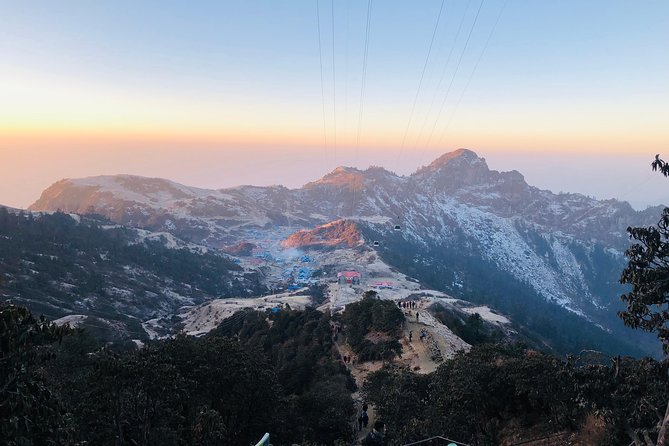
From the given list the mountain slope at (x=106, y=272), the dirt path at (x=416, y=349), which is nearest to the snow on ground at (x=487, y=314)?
the dirt path at (x=416, y=349)

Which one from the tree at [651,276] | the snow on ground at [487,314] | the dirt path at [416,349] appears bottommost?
the snow on ground at [487,314]

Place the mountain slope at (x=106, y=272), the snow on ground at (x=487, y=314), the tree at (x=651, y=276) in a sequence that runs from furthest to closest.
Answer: the snow on ground at (x=487, y=314) → the mountain slope at (x=106, y=272) → the tree at (x=651, y=276)

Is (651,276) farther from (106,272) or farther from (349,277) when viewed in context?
(106,272)

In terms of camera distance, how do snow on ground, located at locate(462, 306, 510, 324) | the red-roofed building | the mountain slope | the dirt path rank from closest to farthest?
1. the dirt path
2. the mountain slope
3. snow on ground, located at locate(462, 306, 510, 324)
4. the red-roofed building

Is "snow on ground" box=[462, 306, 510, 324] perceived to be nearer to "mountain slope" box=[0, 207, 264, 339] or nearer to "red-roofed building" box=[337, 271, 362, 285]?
"red-roofed building" box=[337, 271, 362, 285]

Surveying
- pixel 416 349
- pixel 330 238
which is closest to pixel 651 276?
pixel 416 349

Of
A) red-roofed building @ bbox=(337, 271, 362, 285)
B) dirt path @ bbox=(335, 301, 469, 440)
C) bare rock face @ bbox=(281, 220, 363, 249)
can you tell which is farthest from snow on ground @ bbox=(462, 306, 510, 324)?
bare rock face @ bbox=(281, 220, 363, 249)

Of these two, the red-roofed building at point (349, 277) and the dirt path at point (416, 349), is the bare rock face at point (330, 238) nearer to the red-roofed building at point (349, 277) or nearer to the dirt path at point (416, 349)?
the red-roofed building at point (349, 277)

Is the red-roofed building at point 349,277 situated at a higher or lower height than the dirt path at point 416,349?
lower
